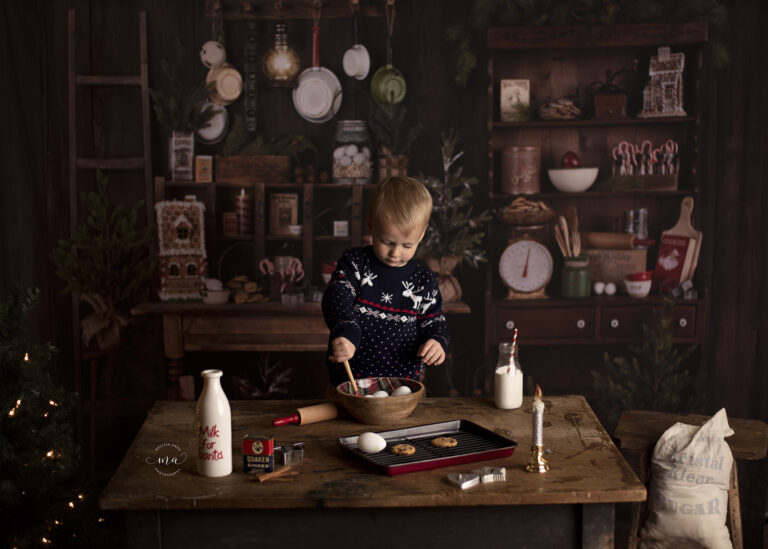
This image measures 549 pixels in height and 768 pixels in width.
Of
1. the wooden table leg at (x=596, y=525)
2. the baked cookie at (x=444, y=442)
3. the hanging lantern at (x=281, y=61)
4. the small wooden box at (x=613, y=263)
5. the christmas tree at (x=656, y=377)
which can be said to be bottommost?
the christmas tree at (x=656, y=377)

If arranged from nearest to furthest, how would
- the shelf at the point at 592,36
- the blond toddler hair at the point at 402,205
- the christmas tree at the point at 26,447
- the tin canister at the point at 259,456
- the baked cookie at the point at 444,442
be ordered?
the tin canister at the point at 259,456, the baked cookie at the point at 444,442, the blond toddler hair at the point at 402,205, the christmas tree at the point at 26,447, the shelf at the point at 592,36

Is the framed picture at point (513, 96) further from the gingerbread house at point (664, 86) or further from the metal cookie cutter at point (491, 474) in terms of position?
the metal cookie cutter at point (491, 474)

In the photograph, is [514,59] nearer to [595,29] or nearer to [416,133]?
[595,29]

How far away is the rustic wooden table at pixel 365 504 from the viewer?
A: 1.53 meters

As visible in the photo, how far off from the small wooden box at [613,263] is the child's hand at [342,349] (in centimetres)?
226

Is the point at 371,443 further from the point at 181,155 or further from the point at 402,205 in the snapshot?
the point at 181,155

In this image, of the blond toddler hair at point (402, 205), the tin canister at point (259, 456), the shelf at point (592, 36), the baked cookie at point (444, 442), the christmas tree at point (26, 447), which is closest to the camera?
the tin canister at point (259, 456)

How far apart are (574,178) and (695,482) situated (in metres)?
1.94

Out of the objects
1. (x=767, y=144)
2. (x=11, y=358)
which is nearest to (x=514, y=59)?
(x=767, y=144)

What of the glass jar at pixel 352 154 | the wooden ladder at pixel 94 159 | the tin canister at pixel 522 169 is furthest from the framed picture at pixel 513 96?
the wooden ladder at pixel 94 159

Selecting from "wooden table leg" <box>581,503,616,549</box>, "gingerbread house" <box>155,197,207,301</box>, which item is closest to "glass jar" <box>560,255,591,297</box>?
"gingerbread house" <box>155,197,207,301</box>

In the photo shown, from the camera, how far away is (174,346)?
3.81m

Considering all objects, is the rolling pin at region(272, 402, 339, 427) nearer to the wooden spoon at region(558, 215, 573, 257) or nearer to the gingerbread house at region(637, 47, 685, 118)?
the wooden spoon at region(558, 215, 573, 257)

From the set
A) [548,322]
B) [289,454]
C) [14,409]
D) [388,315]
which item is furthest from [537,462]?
[548,322]
